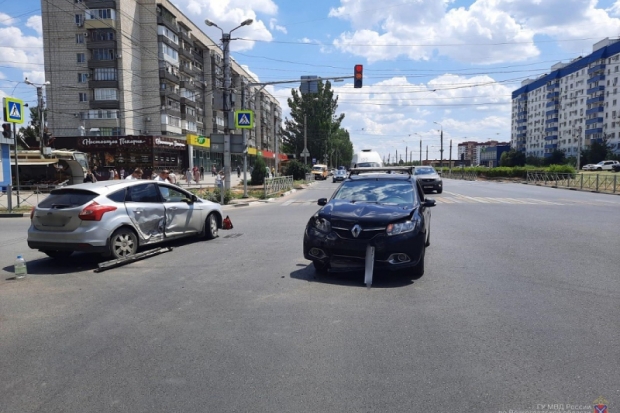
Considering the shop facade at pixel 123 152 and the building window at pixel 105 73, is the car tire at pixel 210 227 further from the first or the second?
the building window at pixel 105 73

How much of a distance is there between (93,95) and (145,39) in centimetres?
894

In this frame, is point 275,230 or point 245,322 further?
point 275,230

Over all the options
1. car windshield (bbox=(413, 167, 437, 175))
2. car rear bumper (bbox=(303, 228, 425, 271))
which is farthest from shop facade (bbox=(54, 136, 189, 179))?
car rear bumper (bbox=(303, 228, 425, 271))

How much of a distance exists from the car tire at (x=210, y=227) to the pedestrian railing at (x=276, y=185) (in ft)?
46.0

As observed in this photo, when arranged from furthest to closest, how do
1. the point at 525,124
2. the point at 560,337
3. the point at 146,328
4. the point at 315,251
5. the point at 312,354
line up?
the point at 525,124 < the point at 315,251 < the point at 146,328 < the point at 560,337 < the point at 312,354

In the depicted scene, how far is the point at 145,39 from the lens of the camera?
179 ft

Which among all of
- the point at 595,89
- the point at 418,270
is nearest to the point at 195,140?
the point at 418,270

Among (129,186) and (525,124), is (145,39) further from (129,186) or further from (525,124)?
(525,124)

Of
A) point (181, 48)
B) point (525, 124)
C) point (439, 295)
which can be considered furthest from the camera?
point (525, 124)

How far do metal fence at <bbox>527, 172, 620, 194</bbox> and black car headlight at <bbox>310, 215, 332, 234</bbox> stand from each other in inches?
1158

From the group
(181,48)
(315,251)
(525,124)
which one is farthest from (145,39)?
(525,124)

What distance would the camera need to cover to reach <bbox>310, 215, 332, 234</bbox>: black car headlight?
6.89 meters

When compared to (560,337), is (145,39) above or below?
above

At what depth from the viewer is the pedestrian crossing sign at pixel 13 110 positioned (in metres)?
17.3
